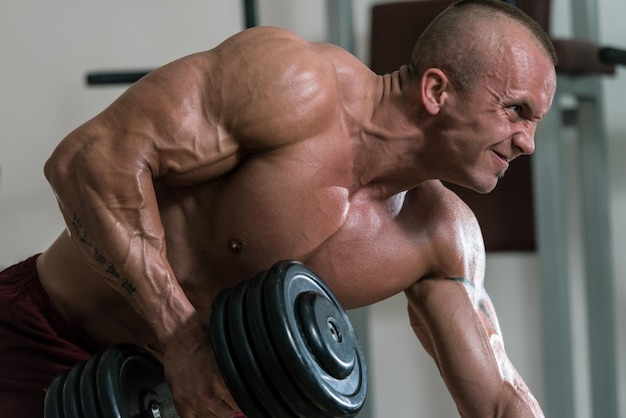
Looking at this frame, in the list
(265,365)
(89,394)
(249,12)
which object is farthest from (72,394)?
(249,12)

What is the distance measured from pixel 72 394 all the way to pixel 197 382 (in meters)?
0.16

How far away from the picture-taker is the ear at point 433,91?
4.31 feet

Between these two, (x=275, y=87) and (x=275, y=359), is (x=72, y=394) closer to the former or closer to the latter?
(x=275, y=359)

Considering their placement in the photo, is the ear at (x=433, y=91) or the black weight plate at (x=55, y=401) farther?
the ear at (x=433, y=91)

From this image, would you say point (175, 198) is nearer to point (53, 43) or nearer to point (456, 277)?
point (456, 277)


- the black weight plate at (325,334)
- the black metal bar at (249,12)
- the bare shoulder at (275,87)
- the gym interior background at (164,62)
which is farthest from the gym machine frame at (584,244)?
the black weight plate at (325,334)

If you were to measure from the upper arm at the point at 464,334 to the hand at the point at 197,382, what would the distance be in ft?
1.39

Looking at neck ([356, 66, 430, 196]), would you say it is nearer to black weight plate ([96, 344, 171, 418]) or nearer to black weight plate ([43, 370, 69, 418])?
black weight plate ([96, 344, 171, 418])

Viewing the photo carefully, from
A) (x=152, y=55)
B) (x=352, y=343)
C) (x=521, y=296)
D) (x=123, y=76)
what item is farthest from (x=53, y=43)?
(x=352, y=343)

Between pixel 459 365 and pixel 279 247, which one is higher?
pixel 279 247

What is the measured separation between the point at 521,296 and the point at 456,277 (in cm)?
139

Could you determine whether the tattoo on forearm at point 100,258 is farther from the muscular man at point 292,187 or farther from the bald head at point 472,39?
the bald head at point 472,39

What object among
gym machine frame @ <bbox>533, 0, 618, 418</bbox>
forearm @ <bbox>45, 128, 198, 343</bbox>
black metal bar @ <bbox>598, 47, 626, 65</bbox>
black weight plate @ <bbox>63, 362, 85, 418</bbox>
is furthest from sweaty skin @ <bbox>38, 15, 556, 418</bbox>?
black metal bar @ <bbox>598, 47, 626, 65</bbox>

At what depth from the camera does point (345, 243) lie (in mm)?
1388
